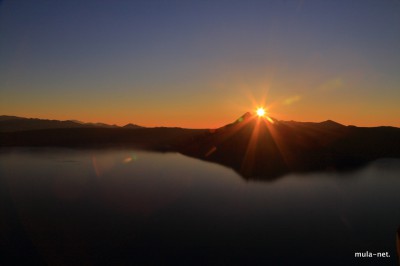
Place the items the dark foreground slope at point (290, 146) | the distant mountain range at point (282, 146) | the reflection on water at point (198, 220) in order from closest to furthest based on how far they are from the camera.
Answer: the reflection on water at point (198, 220) < the distant mountain range at point (282, 146) < the dark foreground slope at point (290, 146)

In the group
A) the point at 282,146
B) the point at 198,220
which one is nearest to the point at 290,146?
the point at 282,146

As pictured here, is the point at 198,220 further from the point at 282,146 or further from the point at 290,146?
the point at 290,146

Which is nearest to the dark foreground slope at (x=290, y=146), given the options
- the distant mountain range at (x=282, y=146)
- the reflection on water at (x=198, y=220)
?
the distant mountain range at (x=282, y=146)

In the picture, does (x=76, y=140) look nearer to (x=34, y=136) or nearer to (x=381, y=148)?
(x=34, y=136)

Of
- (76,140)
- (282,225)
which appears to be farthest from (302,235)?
(76,140)

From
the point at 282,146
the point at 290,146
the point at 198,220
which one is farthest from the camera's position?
the point at 290,146

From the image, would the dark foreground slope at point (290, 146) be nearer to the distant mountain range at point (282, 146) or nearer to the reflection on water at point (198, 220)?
the distant mountain range at point (282, 146)

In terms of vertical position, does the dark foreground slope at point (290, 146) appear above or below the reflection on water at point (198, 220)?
above
